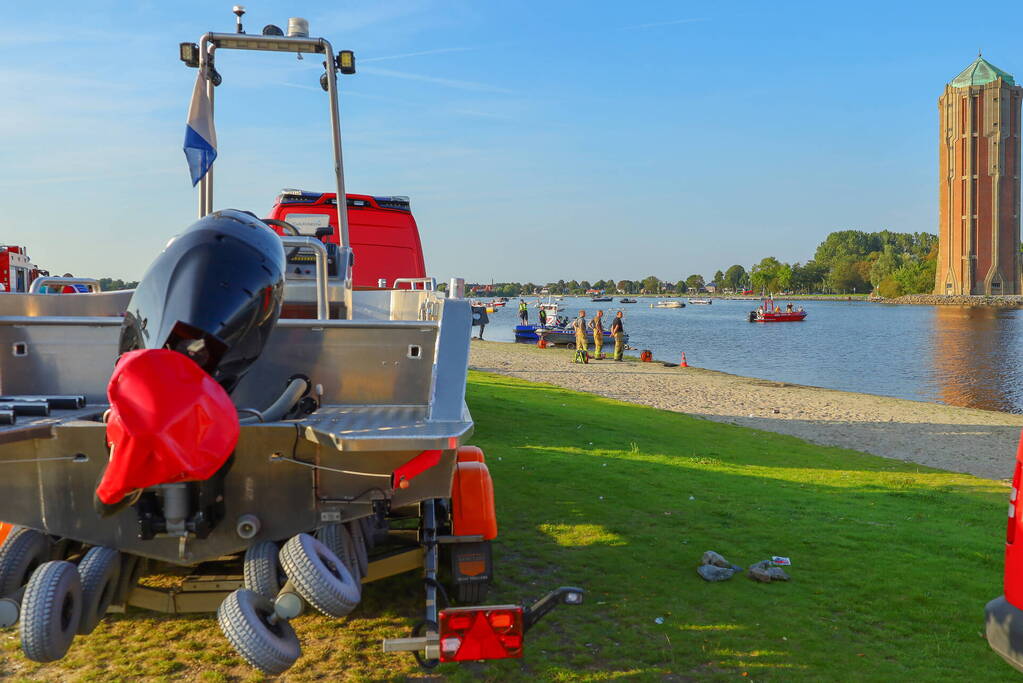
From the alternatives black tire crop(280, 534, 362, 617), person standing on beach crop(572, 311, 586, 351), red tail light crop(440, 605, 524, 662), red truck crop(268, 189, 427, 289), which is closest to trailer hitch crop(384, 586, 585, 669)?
red tail light crop(440, 605, 524, 662)

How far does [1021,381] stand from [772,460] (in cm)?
3361

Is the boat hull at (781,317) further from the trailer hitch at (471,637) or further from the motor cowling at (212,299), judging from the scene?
the motor cowling at (212,299)

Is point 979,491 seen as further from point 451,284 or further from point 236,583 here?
point 236,583

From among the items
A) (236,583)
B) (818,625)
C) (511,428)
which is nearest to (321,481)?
(236,583)

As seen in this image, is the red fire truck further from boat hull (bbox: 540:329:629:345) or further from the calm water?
the calm water

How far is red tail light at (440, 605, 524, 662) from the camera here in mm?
3691

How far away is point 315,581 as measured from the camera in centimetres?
322

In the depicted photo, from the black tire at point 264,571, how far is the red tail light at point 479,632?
2.51ft

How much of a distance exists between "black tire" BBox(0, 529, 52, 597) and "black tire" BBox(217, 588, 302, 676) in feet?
3.76

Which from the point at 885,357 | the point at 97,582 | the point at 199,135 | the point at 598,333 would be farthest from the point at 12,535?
the point at 885,357

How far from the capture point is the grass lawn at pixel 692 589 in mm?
4609

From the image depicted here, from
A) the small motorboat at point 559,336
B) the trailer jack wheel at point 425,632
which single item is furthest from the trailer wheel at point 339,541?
the small motorboat at point 559,336

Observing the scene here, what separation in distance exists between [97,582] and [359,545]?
1229 millimetres

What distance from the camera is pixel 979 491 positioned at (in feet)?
32.9
